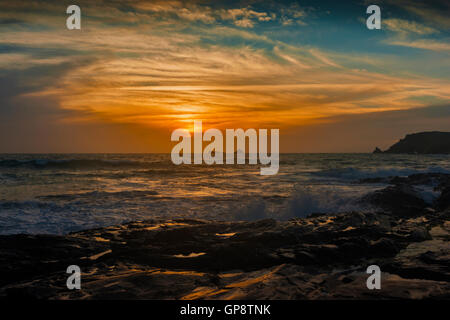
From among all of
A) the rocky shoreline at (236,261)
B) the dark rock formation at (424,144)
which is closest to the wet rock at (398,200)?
the rocky shoreline at (236,261)

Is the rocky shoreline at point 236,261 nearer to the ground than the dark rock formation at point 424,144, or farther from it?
nearer to the ground

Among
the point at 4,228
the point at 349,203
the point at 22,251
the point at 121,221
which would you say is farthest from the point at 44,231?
the point at 349,203

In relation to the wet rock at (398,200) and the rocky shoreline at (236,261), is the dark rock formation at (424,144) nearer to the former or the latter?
the wet rock at (398,200)

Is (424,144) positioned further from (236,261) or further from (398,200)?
(236,261)

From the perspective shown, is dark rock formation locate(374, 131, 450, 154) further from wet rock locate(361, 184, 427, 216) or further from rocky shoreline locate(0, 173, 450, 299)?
rocky shoreline locate(0, 173, 450, 299)

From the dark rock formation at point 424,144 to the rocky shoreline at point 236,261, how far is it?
516 feet

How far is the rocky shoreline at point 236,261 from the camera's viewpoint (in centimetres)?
373

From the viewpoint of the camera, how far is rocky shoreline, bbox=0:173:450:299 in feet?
12.2

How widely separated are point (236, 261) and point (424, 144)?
176 m

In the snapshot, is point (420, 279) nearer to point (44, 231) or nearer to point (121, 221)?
point (121, 221)

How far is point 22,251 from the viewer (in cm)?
503

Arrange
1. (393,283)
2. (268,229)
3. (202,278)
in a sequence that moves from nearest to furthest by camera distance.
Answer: (393,283) < (202,278) < (268,229)

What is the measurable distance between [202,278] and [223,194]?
1145 centimetres

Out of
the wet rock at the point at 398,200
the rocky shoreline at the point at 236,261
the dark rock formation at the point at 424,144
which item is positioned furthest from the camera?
the dark rock formation at the point at 424,144
